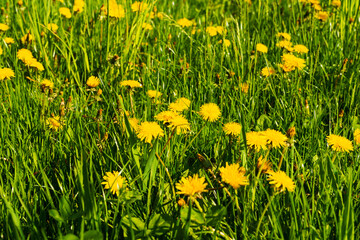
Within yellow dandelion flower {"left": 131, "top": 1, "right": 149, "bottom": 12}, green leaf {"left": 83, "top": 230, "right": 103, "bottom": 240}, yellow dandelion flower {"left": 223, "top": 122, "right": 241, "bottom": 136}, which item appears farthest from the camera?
yellow dandelion flower {"left": 131, "top": 1, "right": 149, "bottom": 12}

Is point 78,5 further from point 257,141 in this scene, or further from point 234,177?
point 234,177

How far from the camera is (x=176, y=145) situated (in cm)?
151

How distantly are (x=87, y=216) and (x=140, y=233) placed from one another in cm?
15

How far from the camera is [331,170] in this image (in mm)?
1222

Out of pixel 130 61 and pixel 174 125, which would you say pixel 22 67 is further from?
pixel 174 125

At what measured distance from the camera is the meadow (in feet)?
3.66

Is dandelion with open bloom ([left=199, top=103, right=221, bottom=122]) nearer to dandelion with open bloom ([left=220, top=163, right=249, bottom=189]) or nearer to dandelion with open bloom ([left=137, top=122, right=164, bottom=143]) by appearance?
dandelion with open bloom ([left=137, top=122, right=164, bottom=143])

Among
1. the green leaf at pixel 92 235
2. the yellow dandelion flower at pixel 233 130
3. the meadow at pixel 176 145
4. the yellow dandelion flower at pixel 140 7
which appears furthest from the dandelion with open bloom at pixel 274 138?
the yellow dandelion flower at pixel 140 7

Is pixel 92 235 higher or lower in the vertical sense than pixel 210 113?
lower

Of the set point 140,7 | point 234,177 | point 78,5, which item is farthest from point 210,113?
point 78,5

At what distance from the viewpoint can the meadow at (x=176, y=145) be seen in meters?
1.11

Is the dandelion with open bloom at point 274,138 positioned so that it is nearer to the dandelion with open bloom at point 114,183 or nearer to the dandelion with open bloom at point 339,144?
the dandelion with open bloom at point 339,144

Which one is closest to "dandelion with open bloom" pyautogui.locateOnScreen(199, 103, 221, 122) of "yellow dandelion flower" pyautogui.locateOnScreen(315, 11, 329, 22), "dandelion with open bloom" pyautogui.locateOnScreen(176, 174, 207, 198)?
"dandelion with open bloom" pyautogui.locateOnScreen(176, 174, 207, 198)

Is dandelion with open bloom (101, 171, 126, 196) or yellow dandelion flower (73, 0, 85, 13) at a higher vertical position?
yellow dandelion flower (73, 0, 85, 13)
